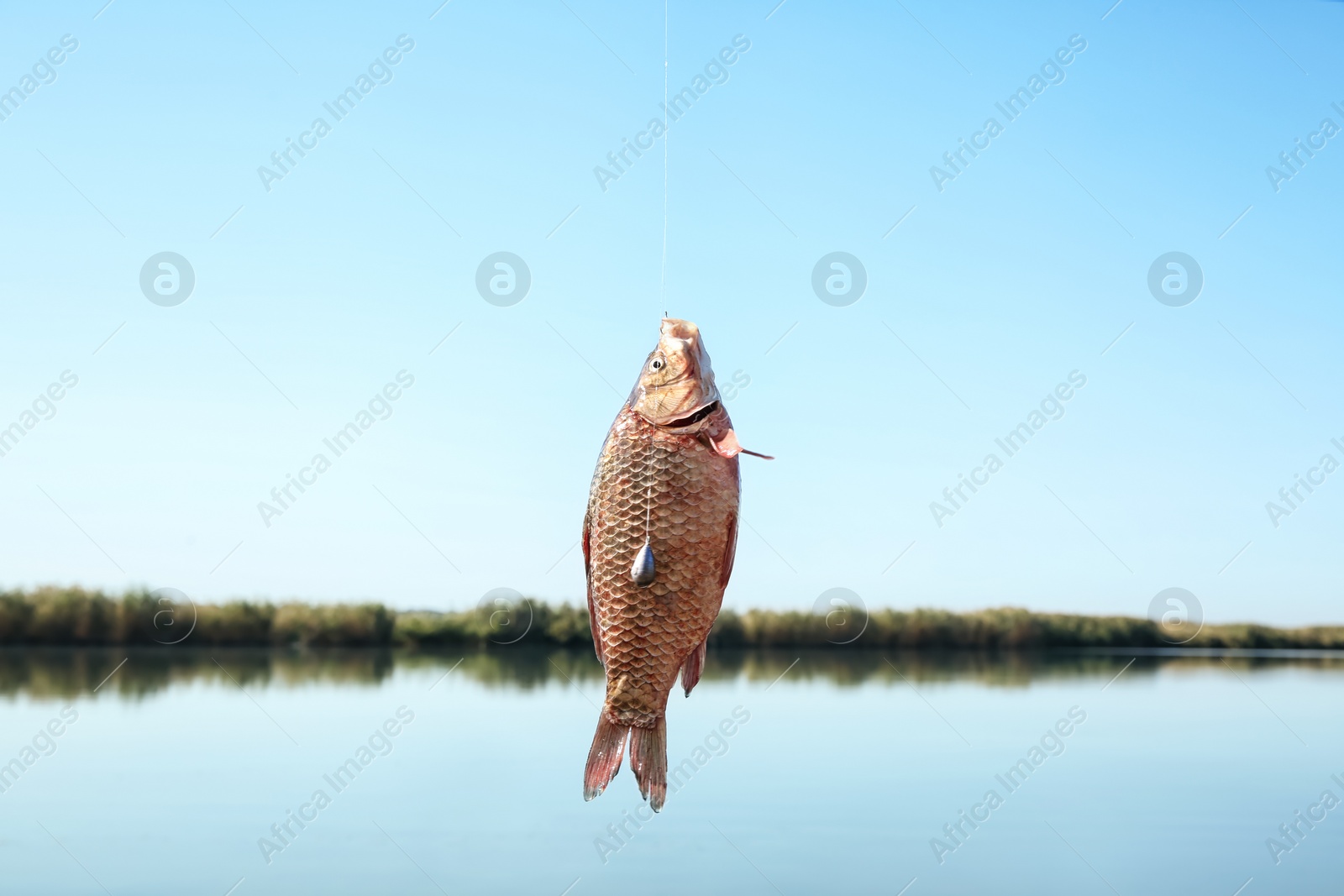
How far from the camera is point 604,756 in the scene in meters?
3.13

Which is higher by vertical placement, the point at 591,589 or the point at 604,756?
the point at 591,589

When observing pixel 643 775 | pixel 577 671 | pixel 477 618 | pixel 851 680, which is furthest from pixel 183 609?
pixel 643 775

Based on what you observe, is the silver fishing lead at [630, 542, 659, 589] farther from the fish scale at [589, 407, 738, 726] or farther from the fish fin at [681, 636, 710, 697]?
the fish fin at [681, 636, 710, 697]

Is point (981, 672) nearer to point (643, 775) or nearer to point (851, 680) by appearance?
point (851, 680)

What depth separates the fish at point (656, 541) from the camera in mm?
2979

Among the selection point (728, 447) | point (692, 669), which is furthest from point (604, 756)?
point (728, 447)

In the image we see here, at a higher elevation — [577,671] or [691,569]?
[691,569]

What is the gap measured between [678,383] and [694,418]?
0.33ft

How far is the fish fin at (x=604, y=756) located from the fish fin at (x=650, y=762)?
0.02 meters

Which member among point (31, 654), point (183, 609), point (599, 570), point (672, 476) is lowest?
point (31, 654)

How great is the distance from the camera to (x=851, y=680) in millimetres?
33781

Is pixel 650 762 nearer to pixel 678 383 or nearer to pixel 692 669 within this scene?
pixel 692 669

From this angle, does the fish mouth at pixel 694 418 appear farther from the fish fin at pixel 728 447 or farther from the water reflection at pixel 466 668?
the water reflection at pixel 466 668

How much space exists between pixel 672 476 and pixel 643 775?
84cm
